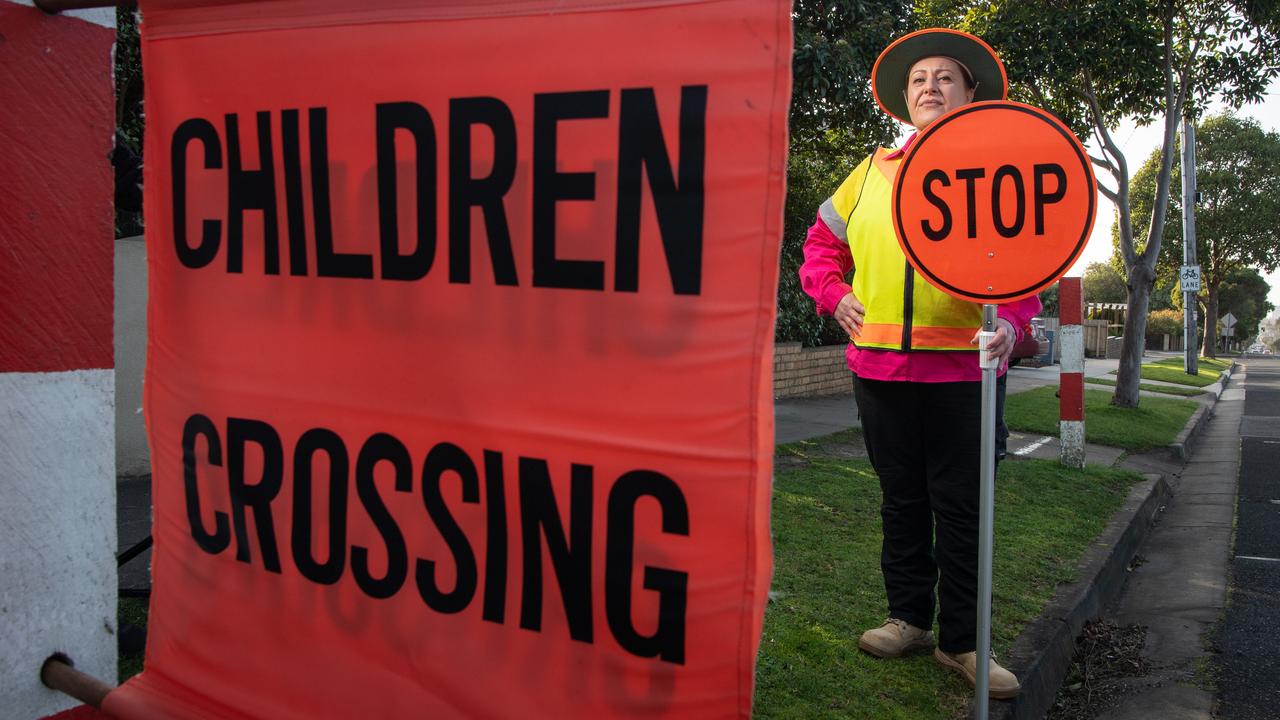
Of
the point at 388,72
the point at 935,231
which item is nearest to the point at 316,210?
the point at 388,72

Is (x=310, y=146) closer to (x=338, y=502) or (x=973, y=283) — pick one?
(x=338, y=502)

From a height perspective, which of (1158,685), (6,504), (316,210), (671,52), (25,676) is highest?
(671,52)

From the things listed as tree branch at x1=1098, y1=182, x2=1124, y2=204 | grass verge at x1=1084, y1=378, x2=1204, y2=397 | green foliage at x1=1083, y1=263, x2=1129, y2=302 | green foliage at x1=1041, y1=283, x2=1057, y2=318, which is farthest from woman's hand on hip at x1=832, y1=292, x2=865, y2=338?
green foliage at x1=1083, y1=263, x2=1129, y2=302

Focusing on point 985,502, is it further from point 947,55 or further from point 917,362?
point 947,55

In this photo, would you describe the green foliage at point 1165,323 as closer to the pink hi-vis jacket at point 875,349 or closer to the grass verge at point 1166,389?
the grass verge at point 1166,389

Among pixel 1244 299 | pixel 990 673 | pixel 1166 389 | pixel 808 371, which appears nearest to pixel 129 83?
pixel 990 673

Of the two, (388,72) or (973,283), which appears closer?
(388,72)

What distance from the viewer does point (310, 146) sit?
1.45 metres

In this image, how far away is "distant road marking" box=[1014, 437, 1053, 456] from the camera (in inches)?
345

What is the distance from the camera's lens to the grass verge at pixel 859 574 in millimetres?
2906

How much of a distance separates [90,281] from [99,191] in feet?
0.53

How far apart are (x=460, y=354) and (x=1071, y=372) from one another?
699 centimetres

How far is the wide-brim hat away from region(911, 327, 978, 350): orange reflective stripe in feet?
2.34

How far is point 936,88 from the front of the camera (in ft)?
9.79
